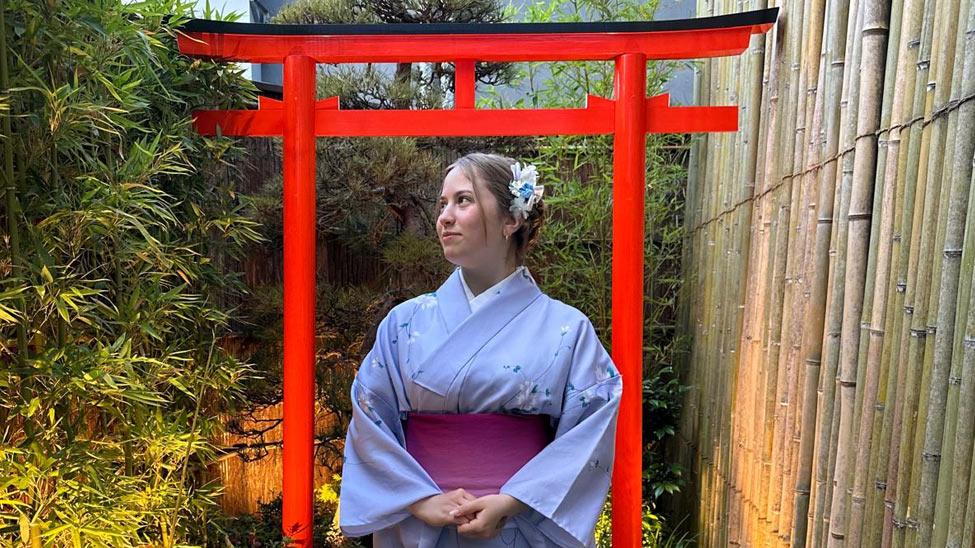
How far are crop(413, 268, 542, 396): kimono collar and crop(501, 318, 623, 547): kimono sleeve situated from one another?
230 mm

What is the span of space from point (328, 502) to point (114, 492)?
2.38 metres

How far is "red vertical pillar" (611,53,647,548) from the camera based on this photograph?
370 cm

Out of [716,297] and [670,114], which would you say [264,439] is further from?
[670,114]

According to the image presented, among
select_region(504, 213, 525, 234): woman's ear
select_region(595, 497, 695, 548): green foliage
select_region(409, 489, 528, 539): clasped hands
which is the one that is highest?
select_region(504, 213, 525, 234): woman's ear

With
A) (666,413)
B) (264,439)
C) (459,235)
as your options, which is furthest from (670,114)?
(264,439)

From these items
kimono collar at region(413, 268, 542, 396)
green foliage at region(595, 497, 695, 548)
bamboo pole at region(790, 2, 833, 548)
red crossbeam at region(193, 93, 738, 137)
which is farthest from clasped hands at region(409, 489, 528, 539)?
green foliage at region(595, 497, 695, 548)

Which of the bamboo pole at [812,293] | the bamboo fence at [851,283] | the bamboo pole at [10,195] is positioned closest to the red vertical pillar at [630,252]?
the bamboo fence at [851,283]

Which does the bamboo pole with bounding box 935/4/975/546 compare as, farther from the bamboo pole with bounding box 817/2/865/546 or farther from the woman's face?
the woman's face

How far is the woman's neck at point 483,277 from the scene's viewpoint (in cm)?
276

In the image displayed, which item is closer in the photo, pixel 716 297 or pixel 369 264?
pixel 716 297

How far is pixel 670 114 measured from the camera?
3789mm

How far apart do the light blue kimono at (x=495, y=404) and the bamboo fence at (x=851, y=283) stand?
664mm

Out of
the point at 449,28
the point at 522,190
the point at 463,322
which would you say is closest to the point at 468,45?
the point at 449,28

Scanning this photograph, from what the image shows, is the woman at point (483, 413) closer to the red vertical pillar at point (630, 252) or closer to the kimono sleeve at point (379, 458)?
the kimono sleeve at point (379, 458)
